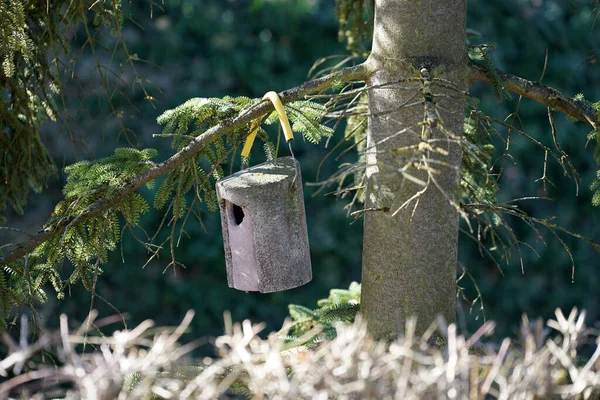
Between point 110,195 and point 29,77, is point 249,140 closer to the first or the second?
point 110,195

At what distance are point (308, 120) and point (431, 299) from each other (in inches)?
23.6

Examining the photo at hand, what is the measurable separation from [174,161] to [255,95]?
330 centimetres

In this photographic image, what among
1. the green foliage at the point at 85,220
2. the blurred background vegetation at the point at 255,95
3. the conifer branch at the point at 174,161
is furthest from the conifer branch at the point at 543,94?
the blurred background vegetation at the point at 255,95

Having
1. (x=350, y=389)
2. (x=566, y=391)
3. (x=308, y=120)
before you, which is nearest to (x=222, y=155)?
(x=308, y=120)

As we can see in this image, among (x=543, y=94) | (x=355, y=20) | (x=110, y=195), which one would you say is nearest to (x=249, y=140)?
(x=110, y=195)

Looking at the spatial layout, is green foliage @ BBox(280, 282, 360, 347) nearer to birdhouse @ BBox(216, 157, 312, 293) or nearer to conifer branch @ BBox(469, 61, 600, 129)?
birdhouse @ BBox(216, 157, 312, 293)

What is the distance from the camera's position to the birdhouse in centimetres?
208

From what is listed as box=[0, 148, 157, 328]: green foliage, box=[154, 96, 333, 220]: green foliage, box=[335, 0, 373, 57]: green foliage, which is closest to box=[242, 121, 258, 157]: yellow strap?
box=[154, 96, 333, 220]: green foliage

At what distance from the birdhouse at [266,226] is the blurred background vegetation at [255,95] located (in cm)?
322

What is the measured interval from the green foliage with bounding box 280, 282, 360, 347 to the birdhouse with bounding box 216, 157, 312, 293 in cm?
15

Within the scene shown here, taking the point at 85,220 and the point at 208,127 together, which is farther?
the point at 208,127

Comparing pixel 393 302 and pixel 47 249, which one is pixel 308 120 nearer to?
pixel 393 302

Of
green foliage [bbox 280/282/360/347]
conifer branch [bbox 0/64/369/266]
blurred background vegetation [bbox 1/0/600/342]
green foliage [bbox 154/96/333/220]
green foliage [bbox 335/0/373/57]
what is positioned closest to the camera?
conifer branch [bbox 0/64/369/266]

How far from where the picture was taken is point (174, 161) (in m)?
2.10
